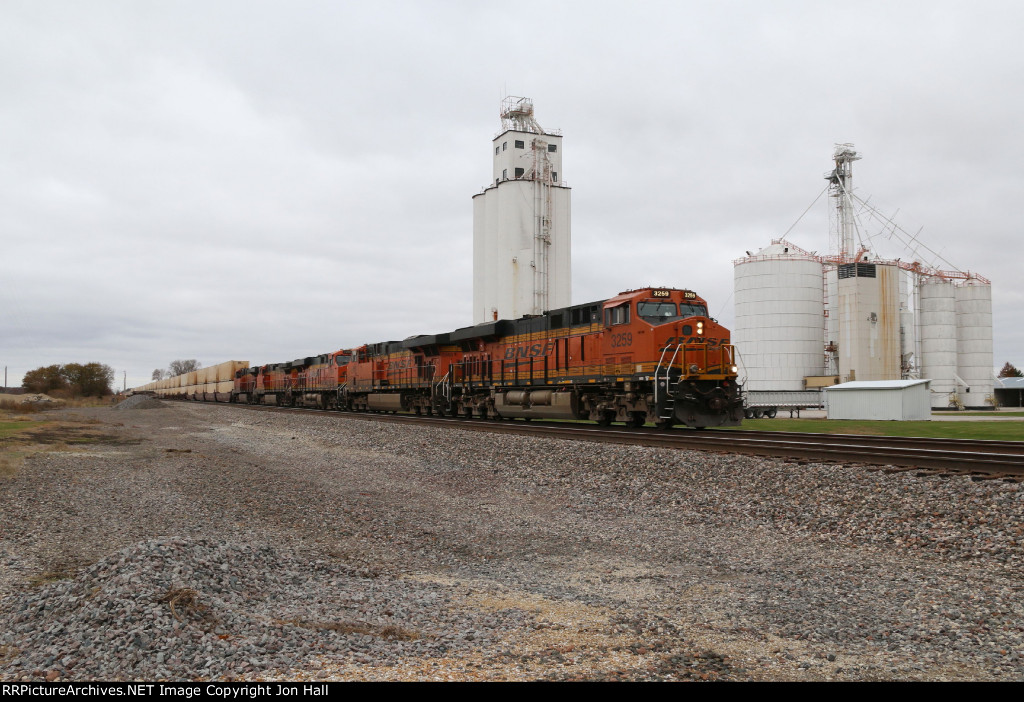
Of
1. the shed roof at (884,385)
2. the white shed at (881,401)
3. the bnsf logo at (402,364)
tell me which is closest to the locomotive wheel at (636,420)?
the bnsf logo at (402,364)

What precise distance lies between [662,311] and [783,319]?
43.9 m

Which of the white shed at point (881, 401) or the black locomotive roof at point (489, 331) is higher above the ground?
the black locomotive roof at point (489, 331)

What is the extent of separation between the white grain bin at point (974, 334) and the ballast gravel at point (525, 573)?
6294 cm

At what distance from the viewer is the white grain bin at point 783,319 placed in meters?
57.4

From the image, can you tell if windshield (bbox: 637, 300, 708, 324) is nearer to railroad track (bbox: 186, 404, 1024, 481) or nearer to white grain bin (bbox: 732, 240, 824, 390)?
railroad track (bbox: 186, 404, 1024, 481)

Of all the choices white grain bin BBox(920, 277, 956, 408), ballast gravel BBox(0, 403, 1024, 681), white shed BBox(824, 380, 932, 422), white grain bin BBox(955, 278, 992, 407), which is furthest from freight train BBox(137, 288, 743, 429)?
white grain bin BBox(955, 278, 992, 407)

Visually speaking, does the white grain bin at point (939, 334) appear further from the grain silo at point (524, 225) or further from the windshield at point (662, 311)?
the windshield at point (662, 311)

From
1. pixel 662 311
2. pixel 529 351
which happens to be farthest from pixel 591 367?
pixel 529 351

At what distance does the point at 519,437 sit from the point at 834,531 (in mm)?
9006

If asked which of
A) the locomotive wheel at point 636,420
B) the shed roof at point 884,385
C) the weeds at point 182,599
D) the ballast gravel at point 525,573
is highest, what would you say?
the shed roof at point 884,385

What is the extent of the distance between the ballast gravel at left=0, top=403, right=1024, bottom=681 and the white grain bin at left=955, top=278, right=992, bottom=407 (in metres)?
62.9

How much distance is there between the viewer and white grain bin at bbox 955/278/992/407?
6188 centimetres

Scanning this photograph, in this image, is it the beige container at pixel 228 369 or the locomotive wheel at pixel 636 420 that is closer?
the locomotive wheel at pixel 636 420

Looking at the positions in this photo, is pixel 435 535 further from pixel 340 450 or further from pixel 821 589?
pixel 340 450
